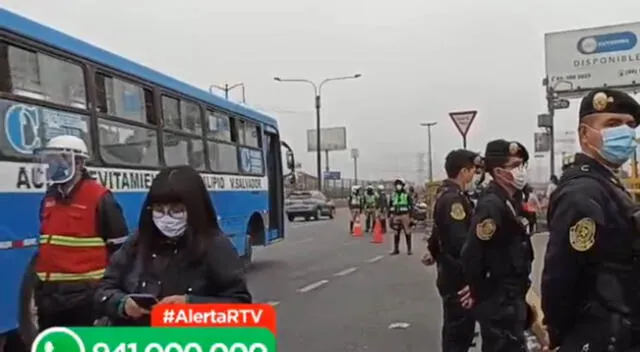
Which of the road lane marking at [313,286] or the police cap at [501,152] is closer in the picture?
the police cap at [501,152]

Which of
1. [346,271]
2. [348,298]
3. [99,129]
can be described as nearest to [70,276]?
[99,129]

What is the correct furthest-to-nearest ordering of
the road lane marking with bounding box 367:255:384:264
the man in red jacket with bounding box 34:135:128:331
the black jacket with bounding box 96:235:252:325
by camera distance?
the road lane marking with bounding box 367:255:384:264 < the man in red jacket with bounding box 34:135:128:331 < the black jacket with bounding box 96:235:252:325

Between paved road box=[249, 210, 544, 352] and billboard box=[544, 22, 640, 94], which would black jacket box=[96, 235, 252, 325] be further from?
billboard box=[544, 22, 640, 94]

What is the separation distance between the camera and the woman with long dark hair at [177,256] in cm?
330

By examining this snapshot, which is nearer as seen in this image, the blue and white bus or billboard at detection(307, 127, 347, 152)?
the blue and white bus

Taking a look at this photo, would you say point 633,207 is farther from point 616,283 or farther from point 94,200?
point 94,200

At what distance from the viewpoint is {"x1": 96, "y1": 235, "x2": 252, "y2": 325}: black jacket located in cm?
329

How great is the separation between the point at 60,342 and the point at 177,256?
3.37ft

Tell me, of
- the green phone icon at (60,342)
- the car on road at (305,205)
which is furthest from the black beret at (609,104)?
the car on road at (305,205)

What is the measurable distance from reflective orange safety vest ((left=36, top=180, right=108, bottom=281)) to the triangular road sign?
1078cm

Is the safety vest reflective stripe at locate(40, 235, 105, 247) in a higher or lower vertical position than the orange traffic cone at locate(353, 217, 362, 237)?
higher

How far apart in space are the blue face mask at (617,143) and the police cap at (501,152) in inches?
68.6

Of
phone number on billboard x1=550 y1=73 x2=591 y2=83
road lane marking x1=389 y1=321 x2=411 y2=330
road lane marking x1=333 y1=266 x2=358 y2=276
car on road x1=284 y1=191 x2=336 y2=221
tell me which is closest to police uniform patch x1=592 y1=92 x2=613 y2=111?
road lane marking x1=389 y1=321 x2=411 y2=330

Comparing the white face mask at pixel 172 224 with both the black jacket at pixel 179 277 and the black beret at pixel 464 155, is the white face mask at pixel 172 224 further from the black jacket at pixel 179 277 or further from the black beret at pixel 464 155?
the black beret at pixel 464 155
